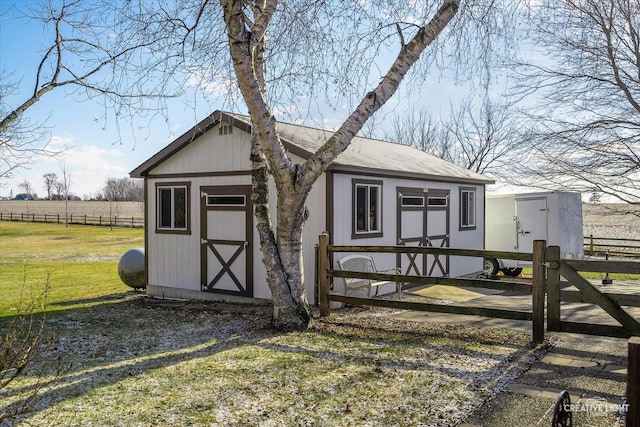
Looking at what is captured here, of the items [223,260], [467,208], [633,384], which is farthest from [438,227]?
[633,384]

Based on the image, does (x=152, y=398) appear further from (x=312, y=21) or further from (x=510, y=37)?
(x=510, y=37)

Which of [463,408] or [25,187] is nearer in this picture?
[463,408]

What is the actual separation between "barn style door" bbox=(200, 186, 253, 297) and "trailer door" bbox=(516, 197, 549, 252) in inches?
305

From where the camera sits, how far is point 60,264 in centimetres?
2025

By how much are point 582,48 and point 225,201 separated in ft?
29.6

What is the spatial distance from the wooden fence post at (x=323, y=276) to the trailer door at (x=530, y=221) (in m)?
7.49

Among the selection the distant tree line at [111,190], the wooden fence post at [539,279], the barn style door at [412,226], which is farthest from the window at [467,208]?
the distant tree line at [111,190]

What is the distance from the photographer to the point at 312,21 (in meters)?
7.46

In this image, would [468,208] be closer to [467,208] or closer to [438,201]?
[467,208]

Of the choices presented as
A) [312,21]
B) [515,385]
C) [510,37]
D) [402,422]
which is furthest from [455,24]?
[402,422]

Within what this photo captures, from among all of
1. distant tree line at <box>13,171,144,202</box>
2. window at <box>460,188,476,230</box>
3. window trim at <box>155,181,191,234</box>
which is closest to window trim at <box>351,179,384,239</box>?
window trim at <box>155,181,191,234</box>

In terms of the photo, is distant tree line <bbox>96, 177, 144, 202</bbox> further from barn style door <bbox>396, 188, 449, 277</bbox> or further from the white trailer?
barn style door <bbox>396, 188, 449, 277</bbox>

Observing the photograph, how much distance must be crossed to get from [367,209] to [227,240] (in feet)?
9.49

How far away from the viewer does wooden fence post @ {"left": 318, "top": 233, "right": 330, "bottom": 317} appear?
8.35 meters
